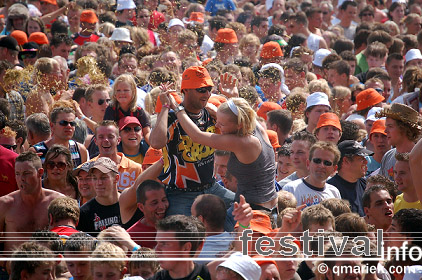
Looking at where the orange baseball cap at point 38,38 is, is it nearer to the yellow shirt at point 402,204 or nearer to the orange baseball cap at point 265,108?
the orange baseball cap at point 265,108

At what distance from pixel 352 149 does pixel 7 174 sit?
313cm

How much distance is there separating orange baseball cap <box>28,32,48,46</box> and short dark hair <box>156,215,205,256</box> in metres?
7.42

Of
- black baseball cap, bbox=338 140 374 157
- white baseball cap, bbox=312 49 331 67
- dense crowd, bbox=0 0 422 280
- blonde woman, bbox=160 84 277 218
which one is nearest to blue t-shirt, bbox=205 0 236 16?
dense crowd, bbox=0 0 422 280

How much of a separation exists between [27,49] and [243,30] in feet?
11.6

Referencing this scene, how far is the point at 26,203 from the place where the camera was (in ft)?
20.4

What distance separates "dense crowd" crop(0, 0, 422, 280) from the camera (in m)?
4.78

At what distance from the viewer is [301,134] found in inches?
282

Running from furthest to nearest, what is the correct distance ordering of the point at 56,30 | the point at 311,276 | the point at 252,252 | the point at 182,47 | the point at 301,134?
the point at 56,30 → the point at 182,47 → the point at 301,134 → the point at 311,276 → the point at 252,252

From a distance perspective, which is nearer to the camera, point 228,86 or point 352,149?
point 352,149

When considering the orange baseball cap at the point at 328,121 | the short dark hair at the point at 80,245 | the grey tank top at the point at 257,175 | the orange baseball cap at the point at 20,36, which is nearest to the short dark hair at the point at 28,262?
the short dark hair at the point at 80,245

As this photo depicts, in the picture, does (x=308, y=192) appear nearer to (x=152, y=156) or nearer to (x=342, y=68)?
(x=152, y=156)

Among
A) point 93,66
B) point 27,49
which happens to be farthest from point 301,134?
point 27,49

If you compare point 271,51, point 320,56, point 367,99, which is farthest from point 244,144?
point 320,56

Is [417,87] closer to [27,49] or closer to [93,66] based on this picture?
[93,66]
